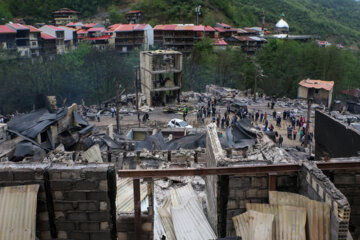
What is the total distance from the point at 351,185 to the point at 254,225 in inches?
107

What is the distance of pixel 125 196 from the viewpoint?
9.10 meters

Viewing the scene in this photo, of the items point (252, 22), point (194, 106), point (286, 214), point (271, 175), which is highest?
point (252, 22)

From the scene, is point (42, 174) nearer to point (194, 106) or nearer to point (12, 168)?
point (12, 168)

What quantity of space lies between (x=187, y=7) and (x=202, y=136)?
64.4m

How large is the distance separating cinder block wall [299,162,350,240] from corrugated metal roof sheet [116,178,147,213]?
4.16 meters

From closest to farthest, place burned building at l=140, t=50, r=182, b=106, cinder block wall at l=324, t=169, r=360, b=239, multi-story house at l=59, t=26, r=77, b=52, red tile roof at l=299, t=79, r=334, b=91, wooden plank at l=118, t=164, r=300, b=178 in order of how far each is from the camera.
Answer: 1. wooden plank at l=118, t=164, r=300, b=178
2. cinder block wall at l=324, t=169, r=360, b=239
3. burned building at l=140, t=50, r=182, b=106
4. red tile roof at l=299, t=79, r=334, b=91
5. multi-story house at l=59, t=26, r=77, b=52

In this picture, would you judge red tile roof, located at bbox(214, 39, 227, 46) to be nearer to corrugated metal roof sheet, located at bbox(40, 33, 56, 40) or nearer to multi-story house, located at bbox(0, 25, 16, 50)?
corrugated metal roof sheet, located at bbox(40, 33, 56, 40)

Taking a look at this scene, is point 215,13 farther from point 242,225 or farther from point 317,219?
point 317,219

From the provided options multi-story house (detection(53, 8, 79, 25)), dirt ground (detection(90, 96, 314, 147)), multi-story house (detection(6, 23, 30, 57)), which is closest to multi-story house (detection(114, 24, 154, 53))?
multi-story house (detection(6, 23, 30, 57))

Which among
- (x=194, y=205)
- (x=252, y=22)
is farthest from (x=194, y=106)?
(x=252, y=22)

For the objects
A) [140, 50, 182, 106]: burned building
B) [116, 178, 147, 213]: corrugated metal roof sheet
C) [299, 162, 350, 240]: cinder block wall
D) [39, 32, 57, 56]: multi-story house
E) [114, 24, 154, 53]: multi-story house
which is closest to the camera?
[299, 162, 350, 240]: cinder block wall

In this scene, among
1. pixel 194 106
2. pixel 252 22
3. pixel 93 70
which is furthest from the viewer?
pixel 252 22

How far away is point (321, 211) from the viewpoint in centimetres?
611

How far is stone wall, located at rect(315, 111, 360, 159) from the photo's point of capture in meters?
10.8
